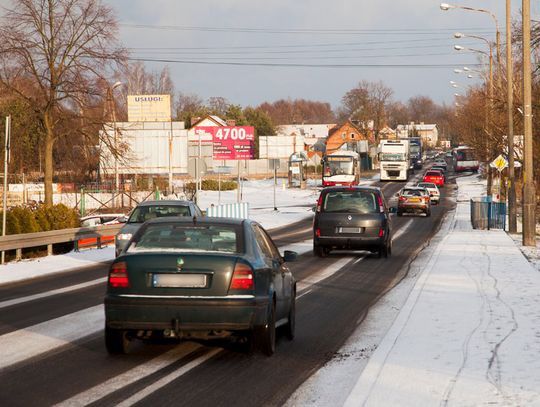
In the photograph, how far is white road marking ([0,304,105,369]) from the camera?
9.88 m

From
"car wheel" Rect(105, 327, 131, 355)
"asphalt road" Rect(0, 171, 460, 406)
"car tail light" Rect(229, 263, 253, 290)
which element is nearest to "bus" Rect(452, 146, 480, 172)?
"asphalt road" Rect(0, 171, 460, 406)

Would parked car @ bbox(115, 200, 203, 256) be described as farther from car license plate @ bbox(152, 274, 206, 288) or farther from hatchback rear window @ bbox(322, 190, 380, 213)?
car license plate @ bbox(152, 274, 206, 288)

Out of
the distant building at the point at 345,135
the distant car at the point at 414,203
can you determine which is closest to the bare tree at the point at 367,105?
the distant building at the point at 345,135

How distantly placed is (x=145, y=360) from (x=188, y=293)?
37.6 inches

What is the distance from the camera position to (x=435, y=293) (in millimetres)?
15469

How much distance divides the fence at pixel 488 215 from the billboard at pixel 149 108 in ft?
156

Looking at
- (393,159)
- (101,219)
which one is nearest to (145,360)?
(101,219)

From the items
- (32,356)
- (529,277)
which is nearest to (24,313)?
(32,356)

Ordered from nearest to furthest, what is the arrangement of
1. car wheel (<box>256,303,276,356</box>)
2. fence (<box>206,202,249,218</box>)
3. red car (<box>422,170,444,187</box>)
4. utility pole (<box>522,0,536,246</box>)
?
1. car wheel (<box>256,303,276,356</box>)
2. utility pole (<box>522,0,536,246</box>)
3. fence (<box>206,202,249,218</box>)
4. red car (<box>422,170,444,187</box>)

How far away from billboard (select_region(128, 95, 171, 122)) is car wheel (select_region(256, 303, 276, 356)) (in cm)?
7620

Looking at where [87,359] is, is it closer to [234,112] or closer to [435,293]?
[435,293]

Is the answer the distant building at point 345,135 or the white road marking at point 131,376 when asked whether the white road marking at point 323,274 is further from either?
the distant building at point 345,135

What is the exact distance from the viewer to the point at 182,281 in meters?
9.22

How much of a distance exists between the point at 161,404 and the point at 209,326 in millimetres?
1717
